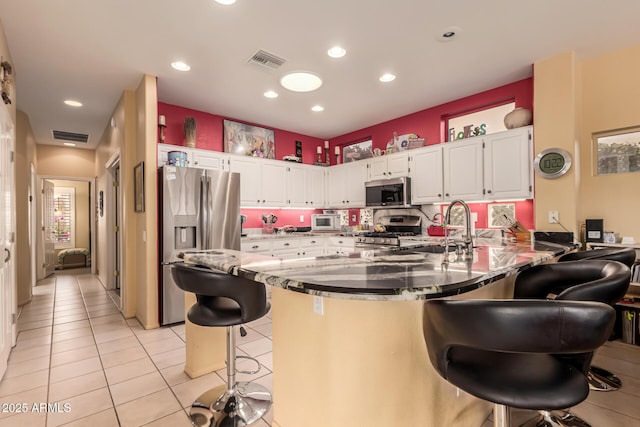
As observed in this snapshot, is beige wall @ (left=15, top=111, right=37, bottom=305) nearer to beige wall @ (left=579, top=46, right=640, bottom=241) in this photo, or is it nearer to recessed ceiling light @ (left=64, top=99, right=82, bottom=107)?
recessed ceiling light @ (left=64, top=99, right=82, bottom=107)

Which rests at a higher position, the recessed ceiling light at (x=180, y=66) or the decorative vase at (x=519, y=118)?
the recessed ceiling light at (x=180, y=66)

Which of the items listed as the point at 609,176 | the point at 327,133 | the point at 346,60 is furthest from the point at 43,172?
the point at 609,176

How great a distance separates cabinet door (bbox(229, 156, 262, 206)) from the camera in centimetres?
469

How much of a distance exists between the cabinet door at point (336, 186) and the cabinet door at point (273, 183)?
0.91m

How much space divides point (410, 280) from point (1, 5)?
3391 millimetres

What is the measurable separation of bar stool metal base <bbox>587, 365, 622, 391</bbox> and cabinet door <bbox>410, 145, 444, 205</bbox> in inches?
93.3

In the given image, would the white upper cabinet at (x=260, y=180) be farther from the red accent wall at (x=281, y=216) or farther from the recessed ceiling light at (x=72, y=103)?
the recessed ceiling light at (x=72, y=103)

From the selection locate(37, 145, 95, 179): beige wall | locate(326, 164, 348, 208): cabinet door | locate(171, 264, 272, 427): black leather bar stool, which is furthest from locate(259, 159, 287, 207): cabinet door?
locate(37, 145, 95, 179): beige wall

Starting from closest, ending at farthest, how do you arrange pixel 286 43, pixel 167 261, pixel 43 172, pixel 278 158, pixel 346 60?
pixel 286 43, pixel 346 60, pixel 167 261, pixel 278 158, pixel 43 172

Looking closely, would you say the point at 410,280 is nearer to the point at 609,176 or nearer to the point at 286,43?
the point at 286,43

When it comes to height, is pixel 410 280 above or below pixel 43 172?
below

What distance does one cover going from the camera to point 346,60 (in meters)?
3.13

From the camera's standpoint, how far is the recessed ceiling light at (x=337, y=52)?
2904 mm

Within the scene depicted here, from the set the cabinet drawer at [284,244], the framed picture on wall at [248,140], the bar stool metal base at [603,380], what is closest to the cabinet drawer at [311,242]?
the cabinet drawer at [284,244]
